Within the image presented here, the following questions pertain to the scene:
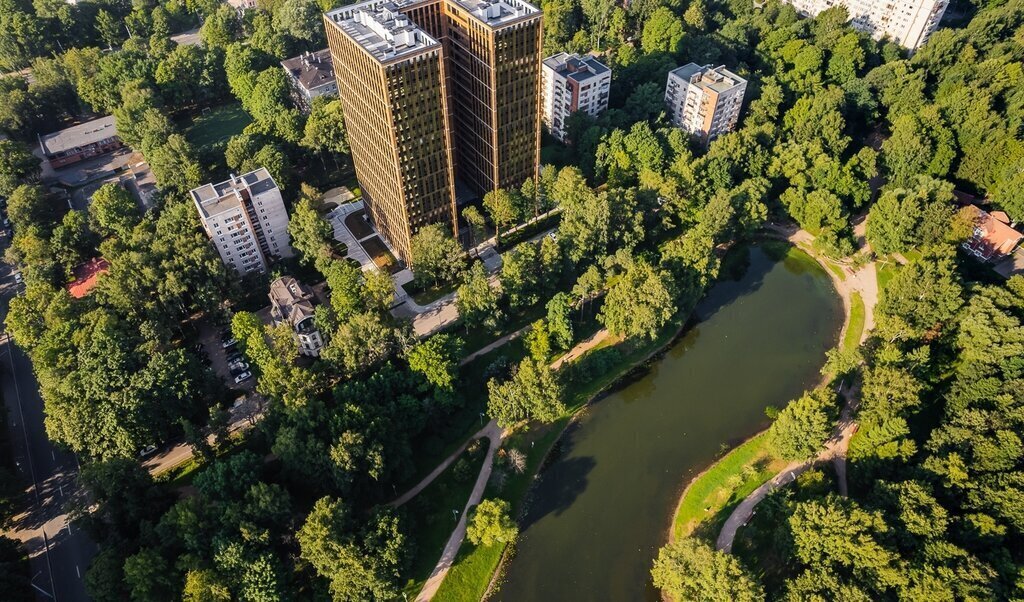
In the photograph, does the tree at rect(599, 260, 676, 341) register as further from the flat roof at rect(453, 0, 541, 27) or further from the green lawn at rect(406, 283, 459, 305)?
the flat roof at rect(453, 0, 541, 27)

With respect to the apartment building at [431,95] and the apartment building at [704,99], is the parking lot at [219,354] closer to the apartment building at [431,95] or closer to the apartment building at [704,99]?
the apartment building at [431,95]

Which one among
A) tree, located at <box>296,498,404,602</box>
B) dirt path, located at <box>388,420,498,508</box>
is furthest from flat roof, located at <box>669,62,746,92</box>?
tree, located at <box>296,498,404,602</box>

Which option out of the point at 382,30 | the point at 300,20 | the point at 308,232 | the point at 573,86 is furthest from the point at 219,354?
the point at 300,20

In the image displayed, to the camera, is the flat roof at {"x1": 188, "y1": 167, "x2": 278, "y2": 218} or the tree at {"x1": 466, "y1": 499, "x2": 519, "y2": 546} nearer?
the tree at {"x1": 466, "y1": 499, "x2": 519, "y2": 546}

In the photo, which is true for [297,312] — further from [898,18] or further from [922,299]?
[898,18]

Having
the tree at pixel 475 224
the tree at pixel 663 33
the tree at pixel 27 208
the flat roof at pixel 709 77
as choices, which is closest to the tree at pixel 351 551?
the tree at pixel 475 224

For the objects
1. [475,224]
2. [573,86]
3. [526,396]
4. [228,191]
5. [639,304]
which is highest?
[573,86]
